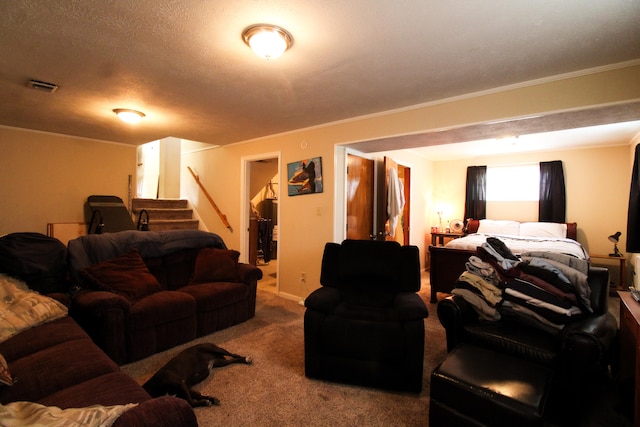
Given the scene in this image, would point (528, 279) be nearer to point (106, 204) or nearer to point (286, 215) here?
point (286, 215)

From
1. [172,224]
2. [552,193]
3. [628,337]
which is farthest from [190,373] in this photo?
[552,193]

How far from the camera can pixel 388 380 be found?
6.59ft

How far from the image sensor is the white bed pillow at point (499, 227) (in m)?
5.47

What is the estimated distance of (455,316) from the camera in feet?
6.93

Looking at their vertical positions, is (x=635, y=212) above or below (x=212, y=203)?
below

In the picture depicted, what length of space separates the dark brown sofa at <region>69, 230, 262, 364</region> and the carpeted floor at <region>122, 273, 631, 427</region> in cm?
21

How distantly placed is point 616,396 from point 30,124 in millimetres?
6628

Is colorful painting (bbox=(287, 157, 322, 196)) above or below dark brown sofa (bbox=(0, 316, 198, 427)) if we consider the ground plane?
above

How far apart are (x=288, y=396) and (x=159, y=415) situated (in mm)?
1094

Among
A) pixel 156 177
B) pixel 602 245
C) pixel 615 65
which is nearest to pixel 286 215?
pixel 615 65

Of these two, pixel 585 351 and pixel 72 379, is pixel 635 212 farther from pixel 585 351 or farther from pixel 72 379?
pixel 72 379

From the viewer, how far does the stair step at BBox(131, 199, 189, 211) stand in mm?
5234

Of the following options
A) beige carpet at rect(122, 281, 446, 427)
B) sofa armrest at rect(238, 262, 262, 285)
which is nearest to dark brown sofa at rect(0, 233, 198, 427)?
beige carpet at rect(122, 281, 446, 427)

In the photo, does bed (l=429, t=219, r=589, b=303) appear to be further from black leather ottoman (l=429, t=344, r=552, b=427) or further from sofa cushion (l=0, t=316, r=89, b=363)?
sofa cushion (l=0, t=316, r=89, b=363)
